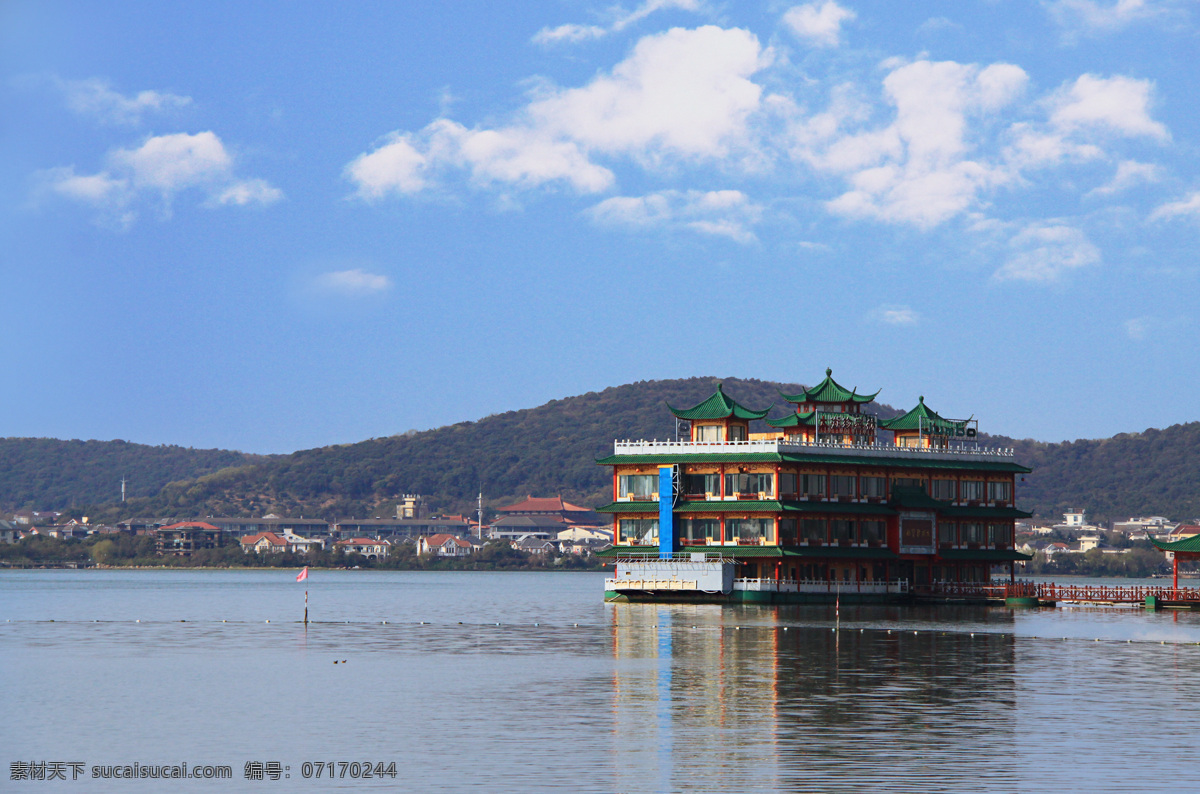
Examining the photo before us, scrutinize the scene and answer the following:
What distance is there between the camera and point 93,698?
4931 cm

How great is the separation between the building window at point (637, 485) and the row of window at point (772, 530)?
1968 mm

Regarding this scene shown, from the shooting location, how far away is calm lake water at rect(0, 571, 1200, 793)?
34.1 meters

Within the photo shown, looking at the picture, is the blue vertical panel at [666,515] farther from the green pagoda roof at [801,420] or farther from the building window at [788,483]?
the green pagoda roof at [801,420]

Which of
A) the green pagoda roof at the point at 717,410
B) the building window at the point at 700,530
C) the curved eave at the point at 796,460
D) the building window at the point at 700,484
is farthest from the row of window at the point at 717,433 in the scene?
the building window at the point at 700,530

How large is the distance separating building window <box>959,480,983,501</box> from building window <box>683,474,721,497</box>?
77.6 feet

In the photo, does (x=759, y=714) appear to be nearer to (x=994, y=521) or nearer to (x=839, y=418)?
(x=839, y=418)

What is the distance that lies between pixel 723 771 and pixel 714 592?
275 feet

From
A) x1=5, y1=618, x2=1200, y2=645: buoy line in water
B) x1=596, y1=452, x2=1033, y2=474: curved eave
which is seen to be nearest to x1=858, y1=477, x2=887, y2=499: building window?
x1=596, y1=452, x2=1033, y2=474: curved eave

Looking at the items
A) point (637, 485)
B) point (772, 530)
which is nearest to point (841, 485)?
point (772, 530)

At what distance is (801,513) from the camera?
122m

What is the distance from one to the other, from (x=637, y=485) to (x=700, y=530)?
22.7ft

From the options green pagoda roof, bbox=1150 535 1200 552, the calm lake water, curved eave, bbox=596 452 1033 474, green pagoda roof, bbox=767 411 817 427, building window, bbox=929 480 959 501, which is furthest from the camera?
building window, bbox=929 480 959 501

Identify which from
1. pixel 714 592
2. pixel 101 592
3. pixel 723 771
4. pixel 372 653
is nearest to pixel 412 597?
pixel 101 592

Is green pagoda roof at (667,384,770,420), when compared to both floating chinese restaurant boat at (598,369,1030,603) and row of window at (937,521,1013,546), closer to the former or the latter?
floating chinese restaurant boat at (598,369,1030,603)
